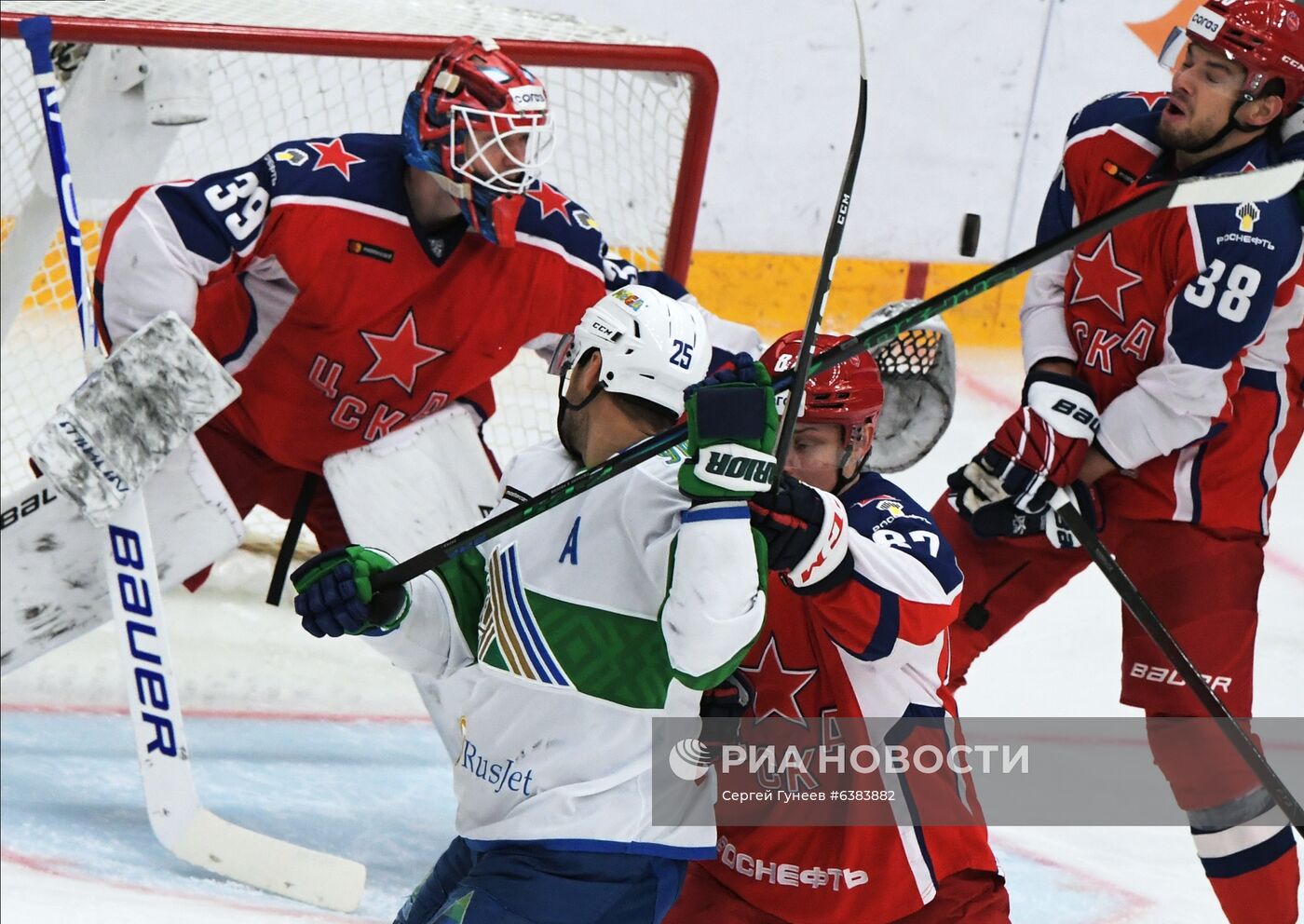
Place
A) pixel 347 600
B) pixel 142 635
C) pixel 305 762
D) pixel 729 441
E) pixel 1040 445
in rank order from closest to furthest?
pixel 729 441 < pixel 347 600 < pixel 1040 445 < pixel 142 635 < pixel 305 762

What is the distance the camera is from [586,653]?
180 cm

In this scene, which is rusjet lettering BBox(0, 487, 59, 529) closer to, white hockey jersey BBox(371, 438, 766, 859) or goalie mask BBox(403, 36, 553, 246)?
goalie mask BBox(403, 36, 553, 246)

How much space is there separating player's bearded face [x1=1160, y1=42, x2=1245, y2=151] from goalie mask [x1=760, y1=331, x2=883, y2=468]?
800mm

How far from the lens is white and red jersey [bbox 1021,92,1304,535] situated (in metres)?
2.45

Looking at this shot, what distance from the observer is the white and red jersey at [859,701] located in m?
1.88

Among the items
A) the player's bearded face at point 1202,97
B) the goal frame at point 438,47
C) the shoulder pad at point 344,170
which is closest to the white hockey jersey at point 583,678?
the shoulder pad at point 344,170

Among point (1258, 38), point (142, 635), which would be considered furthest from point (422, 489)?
point (1258, 38)

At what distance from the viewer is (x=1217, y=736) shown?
8.27 feet

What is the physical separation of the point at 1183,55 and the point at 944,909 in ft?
4.40

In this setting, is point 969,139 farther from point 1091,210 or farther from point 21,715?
point 21,715

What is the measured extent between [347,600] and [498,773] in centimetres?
24

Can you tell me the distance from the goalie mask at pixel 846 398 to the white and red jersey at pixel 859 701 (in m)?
0.07

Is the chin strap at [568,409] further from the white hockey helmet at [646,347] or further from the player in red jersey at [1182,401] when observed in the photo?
the player in red jersey at [1182,401]

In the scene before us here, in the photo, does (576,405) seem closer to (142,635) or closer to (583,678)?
(583,678)
